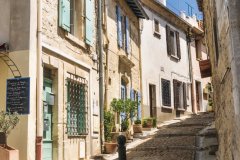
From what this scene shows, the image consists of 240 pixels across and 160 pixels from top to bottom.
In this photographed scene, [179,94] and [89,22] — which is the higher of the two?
[89,22]

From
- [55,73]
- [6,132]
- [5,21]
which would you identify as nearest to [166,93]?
[55,73]

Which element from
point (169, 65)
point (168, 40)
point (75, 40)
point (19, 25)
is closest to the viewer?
point (19, 25)

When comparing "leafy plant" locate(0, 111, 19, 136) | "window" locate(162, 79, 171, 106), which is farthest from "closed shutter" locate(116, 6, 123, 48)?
"leafy plant" locate(0, 111, 19, 136)

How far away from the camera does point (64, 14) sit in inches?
430

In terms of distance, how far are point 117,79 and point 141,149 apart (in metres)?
3.73

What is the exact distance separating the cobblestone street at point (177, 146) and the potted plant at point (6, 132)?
3726mm

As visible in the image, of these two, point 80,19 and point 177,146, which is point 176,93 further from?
point 80,19

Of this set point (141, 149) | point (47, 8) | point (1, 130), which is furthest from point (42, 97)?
point (141, 149)

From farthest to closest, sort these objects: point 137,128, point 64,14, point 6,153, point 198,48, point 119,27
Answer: point 198,48 → point 119,27 → point 137,128 → point 64,14 → point 6,153

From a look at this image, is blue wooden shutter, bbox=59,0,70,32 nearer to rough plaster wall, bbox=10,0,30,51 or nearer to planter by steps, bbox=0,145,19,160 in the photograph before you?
rough plaster wall, bbox=10,0,30,51

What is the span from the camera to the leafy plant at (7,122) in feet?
27.5

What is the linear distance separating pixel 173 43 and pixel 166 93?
3.29m

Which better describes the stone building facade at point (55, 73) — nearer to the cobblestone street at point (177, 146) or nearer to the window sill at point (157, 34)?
the cobblestone street at point (177, 146)

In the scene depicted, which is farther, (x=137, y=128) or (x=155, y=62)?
(x=155, y=62)
